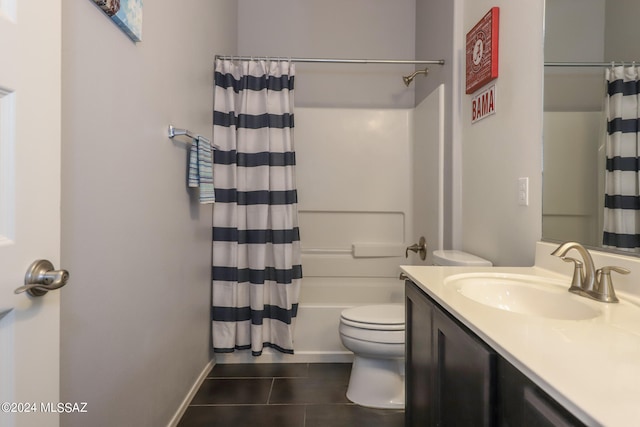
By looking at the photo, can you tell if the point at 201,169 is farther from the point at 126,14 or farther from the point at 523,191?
the point at 523,191

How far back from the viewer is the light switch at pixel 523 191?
1282 millimetres

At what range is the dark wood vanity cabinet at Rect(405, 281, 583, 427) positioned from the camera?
52cm

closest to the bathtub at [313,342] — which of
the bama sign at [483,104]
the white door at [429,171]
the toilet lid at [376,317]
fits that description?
the toilet lid at [376,317]

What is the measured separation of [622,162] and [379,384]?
1367 millimetres

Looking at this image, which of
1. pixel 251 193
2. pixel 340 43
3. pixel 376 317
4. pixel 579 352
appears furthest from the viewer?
pixel 340 43

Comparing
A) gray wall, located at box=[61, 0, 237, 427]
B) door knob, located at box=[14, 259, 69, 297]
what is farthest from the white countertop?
gray wall, located at box=[61, 0, 237, 427]

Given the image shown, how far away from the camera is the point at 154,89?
4.04 feet

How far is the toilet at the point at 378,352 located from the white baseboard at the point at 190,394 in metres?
0.82

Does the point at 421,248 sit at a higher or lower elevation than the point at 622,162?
lower

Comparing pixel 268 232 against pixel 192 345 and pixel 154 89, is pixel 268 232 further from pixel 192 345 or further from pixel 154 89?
pixel 154 89

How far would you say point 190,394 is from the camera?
5.49 ft

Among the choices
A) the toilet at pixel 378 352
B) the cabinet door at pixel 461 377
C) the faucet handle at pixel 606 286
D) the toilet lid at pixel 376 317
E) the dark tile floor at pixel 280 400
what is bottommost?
the dark tile floor at pixel 280 400

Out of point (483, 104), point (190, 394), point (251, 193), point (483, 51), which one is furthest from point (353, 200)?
point (190, 394)

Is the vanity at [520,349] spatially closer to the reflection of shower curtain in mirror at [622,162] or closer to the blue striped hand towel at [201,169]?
the reflection of shower curtain in mirror at [622,162]
